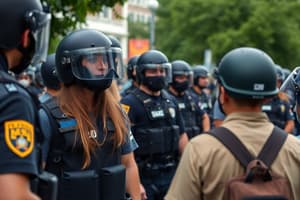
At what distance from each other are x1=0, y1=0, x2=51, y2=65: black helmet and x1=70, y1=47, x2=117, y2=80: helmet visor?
1.26m

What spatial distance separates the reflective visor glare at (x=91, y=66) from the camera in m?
4.22

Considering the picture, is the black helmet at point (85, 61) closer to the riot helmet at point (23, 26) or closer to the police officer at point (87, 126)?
the police officer at point (87, 126)

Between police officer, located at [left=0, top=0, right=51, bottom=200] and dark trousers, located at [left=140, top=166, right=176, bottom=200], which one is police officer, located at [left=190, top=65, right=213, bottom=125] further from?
police officer, located at [left=0, top=0, right=51, bottom=200]

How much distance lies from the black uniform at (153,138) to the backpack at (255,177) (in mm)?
3787

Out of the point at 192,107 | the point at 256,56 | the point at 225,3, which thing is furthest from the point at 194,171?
the point at 225,3

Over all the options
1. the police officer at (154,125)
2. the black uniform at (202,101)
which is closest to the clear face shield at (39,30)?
the police officer at (154,125)

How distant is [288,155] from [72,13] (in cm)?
668

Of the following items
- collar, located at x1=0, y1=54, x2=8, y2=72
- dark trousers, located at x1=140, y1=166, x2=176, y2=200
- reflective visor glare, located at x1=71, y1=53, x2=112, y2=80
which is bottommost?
dark trousers, located at x1=140, y1=166, x2=176, y2=200

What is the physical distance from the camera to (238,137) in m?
3.19

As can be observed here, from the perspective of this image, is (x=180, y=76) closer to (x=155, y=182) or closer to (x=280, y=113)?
(x=280, y=113)

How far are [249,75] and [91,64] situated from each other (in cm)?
139

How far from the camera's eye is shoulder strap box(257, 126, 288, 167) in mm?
3170

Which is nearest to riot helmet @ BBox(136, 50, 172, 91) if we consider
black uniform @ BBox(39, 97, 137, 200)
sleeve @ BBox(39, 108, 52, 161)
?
black uniform @ BBox(39, 97, 137, 200)

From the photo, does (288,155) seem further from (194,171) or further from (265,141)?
(194,171)
